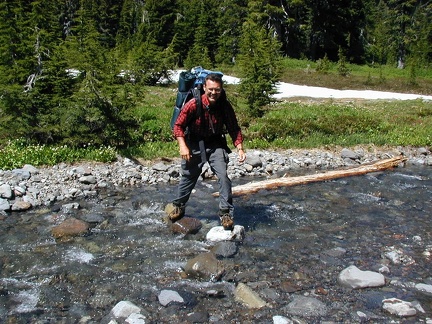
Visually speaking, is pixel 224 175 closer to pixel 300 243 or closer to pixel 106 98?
pixel 300 243

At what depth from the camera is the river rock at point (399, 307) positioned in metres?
5.20

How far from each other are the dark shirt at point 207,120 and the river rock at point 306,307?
2.90 metres

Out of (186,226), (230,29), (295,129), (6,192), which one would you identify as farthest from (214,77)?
(230,29)

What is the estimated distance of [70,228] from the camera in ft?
25.4

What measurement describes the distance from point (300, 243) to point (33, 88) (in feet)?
29.0

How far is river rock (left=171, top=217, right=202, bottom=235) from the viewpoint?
25.6 feet

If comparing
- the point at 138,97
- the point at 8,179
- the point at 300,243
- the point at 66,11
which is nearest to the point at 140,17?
the point at 66,11

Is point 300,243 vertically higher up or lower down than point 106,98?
lower down

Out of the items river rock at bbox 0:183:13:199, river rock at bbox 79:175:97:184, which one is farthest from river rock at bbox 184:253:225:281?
river rock at bbox 79:175:97:184

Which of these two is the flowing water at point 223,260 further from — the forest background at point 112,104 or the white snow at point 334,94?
the white snow at point 334,94

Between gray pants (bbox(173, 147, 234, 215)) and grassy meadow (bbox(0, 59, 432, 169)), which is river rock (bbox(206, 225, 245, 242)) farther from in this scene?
grassy meadow (bbox(0, 59, 432, 169))

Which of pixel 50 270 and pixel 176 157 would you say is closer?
pixel 50 270

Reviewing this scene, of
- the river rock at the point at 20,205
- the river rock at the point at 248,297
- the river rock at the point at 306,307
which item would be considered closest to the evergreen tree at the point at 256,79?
the river rock at the point at 20,205

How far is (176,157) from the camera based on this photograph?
12.8m
